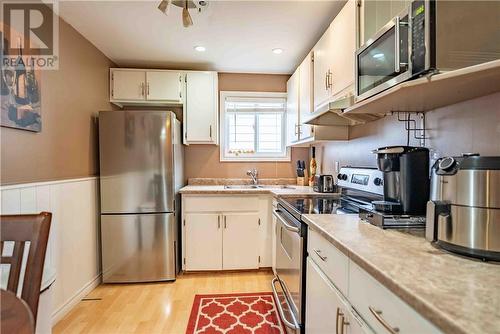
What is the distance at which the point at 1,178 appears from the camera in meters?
1.54

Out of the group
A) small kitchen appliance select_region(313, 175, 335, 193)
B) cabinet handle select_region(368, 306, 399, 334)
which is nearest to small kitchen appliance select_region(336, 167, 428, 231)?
small kitchen appliance select_region(313, 175, 335, 193)

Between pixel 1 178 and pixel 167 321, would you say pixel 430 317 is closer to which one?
pixel 167 321

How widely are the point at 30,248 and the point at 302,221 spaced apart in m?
1.21

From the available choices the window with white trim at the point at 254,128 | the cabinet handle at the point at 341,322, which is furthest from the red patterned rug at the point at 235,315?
the window with white trim at the point at 254,128

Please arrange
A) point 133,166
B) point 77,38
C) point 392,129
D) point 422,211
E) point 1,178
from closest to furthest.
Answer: point 422,211 < point 1,178 < point 392,129 < point 77,38 < point 133,166

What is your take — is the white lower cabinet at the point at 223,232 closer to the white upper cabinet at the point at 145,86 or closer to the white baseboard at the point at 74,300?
the white baseboard at the point at 74,300

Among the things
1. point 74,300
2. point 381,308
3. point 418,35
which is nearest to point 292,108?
point 418,35

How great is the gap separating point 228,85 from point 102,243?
2302 mm

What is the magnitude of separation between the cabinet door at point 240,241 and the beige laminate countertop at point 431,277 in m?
1.78

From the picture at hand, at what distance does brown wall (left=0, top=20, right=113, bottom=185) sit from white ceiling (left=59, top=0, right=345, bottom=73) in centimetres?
21

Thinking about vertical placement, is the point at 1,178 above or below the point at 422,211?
above

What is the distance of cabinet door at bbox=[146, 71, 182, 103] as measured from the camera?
300cm

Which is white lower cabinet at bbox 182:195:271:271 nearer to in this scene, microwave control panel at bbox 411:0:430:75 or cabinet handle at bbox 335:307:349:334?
cabinet handle at bbox 335:307:349:334

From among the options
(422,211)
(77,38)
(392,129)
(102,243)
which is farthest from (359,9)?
(102,243)
